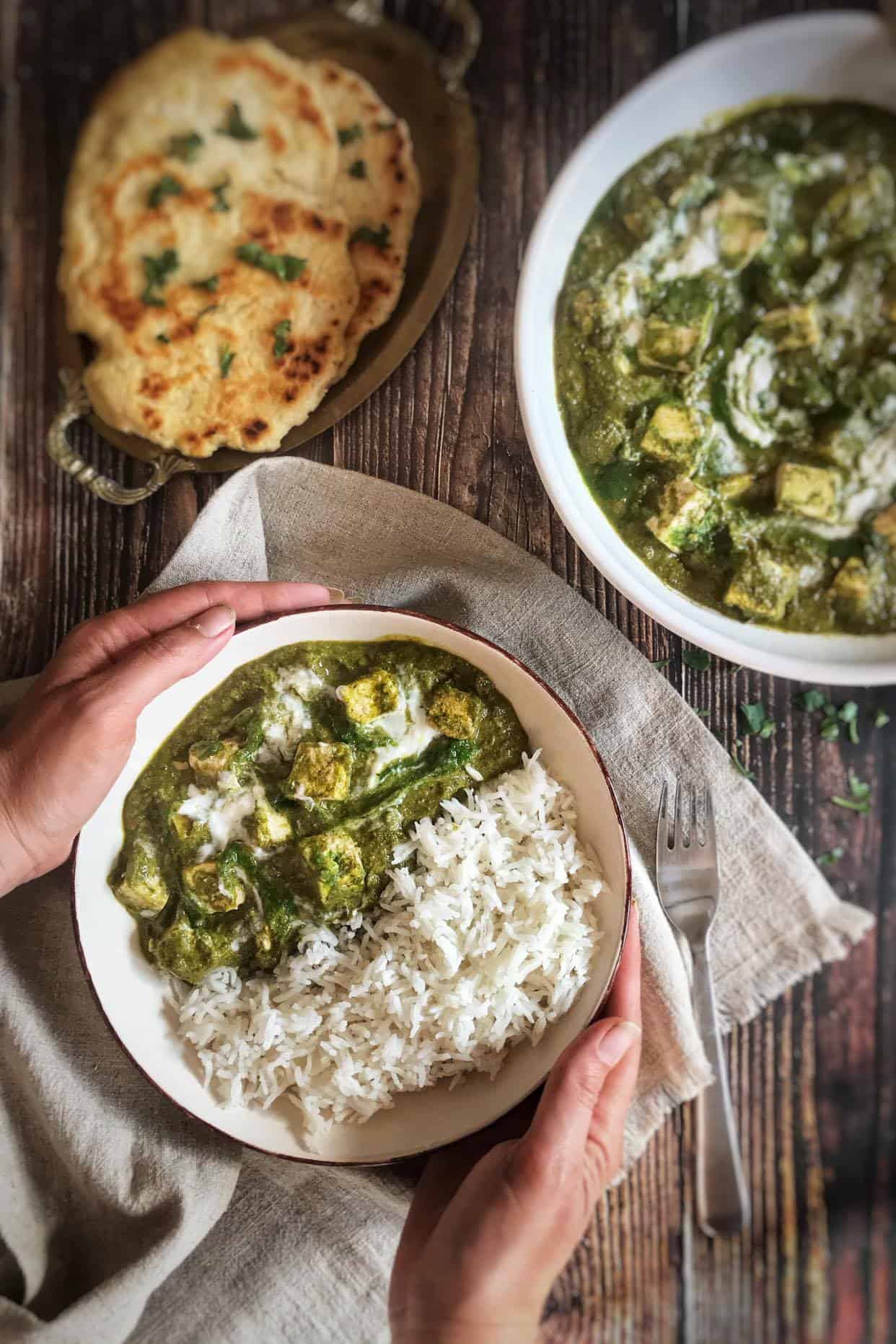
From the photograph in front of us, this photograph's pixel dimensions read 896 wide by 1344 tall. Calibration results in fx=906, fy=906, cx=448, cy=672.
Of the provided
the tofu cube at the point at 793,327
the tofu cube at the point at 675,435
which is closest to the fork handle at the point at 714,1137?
the tofu cube at the point at 675,435

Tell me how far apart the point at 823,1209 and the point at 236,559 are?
2581mm

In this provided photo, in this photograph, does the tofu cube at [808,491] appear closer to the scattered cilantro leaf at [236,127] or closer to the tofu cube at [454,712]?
the tofu cube at [454,712]

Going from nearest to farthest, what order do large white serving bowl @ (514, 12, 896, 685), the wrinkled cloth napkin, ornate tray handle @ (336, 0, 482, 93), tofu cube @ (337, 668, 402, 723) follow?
large white serving bowl @ (514, 12, 896, 685) → tofu cube @ (337, 668, 402, 723) → the wrinkled cloth napkin → ornate tray handle @ (336, 0, 482, 93)

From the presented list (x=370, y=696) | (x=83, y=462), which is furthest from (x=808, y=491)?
(x=83, y=462)

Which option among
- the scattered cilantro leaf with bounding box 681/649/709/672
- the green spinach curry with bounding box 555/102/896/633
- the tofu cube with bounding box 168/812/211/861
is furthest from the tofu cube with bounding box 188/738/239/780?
the scattered cilantro leaf with bounding box 681/649/709/672

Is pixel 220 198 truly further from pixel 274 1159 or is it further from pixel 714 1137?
pixel 714 1137

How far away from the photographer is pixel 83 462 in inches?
105

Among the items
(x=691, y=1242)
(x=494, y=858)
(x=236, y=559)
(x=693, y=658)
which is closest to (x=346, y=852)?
(x=494, y=858)

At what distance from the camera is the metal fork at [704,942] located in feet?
8.01

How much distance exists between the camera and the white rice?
226cm

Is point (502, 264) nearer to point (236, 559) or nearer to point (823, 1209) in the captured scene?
point (236, 559)

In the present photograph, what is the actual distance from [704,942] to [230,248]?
2329mm

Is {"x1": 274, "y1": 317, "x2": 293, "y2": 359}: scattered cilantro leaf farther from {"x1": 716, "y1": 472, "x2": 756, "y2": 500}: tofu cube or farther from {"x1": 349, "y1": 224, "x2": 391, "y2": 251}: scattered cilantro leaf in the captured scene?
{"x1": 716, "y1": 472, "x2": 756, "y2": 500}: tofu cube

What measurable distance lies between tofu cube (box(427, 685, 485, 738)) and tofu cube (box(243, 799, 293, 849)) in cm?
46
